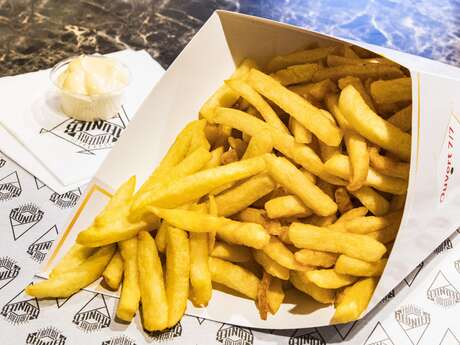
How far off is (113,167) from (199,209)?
1.19 ft

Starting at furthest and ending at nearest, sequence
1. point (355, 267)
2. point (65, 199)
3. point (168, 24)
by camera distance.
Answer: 1. point (168, 24)
2. point (65, 199)
3. point (355, 267)

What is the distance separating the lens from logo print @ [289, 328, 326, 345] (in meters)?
1.49

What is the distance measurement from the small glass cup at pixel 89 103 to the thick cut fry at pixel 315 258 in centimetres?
101

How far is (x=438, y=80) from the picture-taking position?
1408 millimetres

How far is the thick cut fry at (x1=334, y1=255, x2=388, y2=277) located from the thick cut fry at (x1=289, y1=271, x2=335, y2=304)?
75mm

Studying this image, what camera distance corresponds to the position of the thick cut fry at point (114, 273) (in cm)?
149

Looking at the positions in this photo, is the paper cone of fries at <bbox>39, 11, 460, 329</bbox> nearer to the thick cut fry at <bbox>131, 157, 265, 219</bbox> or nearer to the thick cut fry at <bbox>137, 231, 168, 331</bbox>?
the thick cut fry at <bbox>137, 231, 168, 331</bbox>

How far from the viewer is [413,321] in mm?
1579

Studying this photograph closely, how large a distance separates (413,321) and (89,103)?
49.9 inches

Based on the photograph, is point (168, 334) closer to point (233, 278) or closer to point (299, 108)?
point (233, 278)

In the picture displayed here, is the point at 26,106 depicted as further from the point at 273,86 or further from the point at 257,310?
the point at 257,310

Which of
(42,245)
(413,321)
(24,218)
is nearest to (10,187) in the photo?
(24,218)

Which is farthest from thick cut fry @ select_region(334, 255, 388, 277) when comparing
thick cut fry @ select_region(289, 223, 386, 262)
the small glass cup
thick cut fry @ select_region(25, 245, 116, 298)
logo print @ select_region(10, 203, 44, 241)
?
the small glass cup

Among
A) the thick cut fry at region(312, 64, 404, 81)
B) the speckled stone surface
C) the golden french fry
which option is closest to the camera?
the golden french fry
